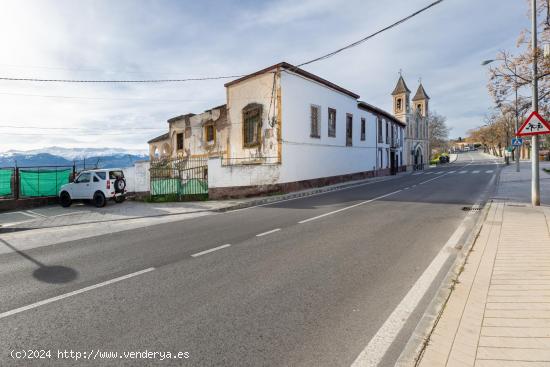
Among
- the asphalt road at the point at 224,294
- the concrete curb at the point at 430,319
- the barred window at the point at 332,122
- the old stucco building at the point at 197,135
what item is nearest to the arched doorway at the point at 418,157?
the barred window at the point at 332,122

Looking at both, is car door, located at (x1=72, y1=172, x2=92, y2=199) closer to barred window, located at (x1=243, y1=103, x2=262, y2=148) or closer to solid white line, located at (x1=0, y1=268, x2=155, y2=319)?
barred window, located at (x1=243, y1=103, x2=262, y2=148)

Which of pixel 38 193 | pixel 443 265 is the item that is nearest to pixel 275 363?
pixel 443 265

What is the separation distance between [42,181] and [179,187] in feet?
20.8

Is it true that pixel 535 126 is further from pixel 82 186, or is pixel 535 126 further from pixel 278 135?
pixel 82 186

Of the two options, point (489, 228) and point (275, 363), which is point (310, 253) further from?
point (489, 228)

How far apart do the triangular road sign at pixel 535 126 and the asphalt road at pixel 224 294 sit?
4.51 m

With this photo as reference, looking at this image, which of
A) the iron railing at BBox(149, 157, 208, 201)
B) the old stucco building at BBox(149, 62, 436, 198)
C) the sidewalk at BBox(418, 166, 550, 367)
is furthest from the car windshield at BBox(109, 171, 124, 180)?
the sidewalk at BBox(418, 166, 550, 367)

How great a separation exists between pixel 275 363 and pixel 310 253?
3277mm

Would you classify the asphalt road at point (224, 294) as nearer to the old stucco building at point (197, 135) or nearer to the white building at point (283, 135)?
the white building at point (283, 135)

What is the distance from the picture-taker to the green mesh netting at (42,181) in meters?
13.9

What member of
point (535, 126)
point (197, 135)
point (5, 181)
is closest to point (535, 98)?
point (535, 126)

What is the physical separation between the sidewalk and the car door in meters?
14.8

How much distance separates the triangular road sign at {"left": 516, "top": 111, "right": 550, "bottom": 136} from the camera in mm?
8930

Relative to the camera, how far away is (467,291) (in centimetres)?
388
